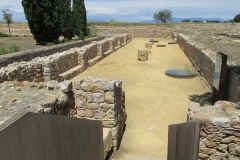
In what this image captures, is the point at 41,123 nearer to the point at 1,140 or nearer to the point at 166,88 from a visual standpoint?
the point at 1,140

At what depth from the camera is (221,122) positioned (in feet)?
12.7

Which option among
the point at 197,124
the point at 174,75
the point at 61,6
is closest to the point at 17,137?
the point at 197,124

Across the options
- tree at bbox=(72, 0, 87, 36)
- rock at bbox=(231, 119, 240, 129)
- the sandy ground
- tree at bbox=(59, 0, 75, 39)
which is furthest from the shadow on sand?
tree at bbox=(72, 0, 87, 36)

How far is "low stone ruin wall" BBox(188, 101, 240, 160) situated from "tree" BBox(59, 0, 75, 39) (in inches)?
947

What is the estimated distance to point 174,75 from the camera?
11.2m

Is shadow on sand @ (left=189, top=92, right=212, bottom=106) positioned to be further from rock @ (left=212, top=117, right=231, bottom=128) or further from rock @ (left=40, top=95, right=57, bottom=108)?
rock @ (left=40, top=95, right=57, bottom=108)

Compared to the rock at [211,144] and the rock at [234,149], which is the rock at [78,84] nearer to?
the rock at [211,144]

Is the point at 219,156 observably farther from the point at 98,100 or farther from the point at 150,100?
the point at 150,100

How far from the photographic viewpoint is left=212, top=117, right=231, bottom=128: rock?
385cm

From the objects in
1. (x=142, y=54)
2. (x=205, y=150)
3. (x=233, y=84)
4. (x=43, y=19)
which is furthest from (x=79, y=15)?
(x=205, y=150)

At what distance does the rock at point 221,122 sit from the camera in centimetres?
385

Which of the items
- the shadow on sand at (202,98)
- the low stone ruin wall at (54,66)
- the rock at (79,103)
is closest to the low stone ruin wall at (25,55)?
the low stone ruin wall at (54,66)

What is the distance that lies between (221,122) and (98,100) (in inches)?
102

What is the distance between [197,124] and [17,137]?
241cm
